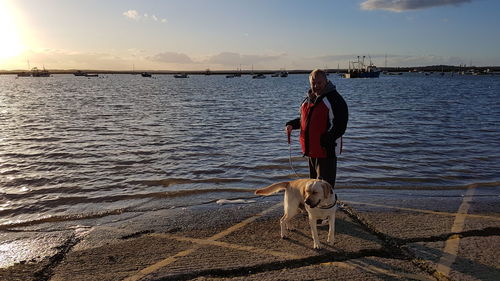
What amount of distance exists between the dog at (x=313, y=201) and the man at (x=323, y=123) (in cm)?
76

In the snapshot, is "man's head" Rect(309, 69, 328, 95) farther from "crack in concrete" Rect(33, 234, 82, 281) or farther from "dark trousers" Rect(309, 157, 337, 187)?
"crack in concrete" Rect(33, 234, 82, 281)

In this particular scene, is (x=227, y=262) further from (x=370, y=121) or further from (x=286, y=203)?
(x=370, y=121)

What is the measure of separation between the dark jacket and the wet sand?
3.88 ft

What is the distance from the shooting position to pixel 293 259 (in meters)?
4.43

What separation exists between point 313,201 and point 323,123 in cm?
127

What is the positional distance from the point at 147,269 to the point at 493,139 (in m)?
16.4

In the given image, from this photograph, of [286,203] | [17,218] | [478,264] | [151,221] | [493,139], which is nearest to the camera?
[478,264]

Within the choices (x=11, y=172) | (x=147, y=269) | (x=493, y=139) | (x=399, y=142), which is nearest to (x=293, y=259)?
(x=147, y=269)

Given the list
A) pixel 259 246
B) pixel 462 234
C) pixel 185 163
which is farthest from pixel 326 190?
pixel 185 163

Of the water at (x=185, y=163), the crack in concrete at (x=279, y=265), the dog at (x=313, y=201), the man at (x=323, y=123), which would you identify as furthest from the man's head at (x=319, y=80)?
the water at (x=185, y=163)

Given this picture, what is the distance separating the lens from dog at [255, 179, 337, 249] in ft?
15.3

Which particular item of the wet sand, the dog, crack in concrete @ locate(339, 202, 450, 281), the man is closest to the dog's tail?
the dog

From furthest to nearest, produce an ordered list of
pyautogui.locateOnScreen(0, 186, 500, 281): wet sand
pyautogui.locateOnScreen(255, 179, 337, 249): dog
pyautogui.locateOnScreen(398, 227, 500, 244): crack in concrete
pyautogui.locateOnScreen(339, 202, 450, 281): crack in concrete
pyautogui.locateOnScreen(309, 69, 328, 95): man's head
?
pyautogui.locateOnScreen(309, 69, 328, 95): man's head < pyautogui.locateOnScreen(398, 227, 500, 244): crack in concrete < pyautogui.locateOnScreen(255, 179, 337, 249): dog < pyautogui.locateOnScreen(0, 186, 500, 281): wet sand < pyautogui.locateOnScreen(339, 202, 450, 281): crack in concrete

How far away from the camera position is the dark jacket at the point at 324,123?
5258 mm
